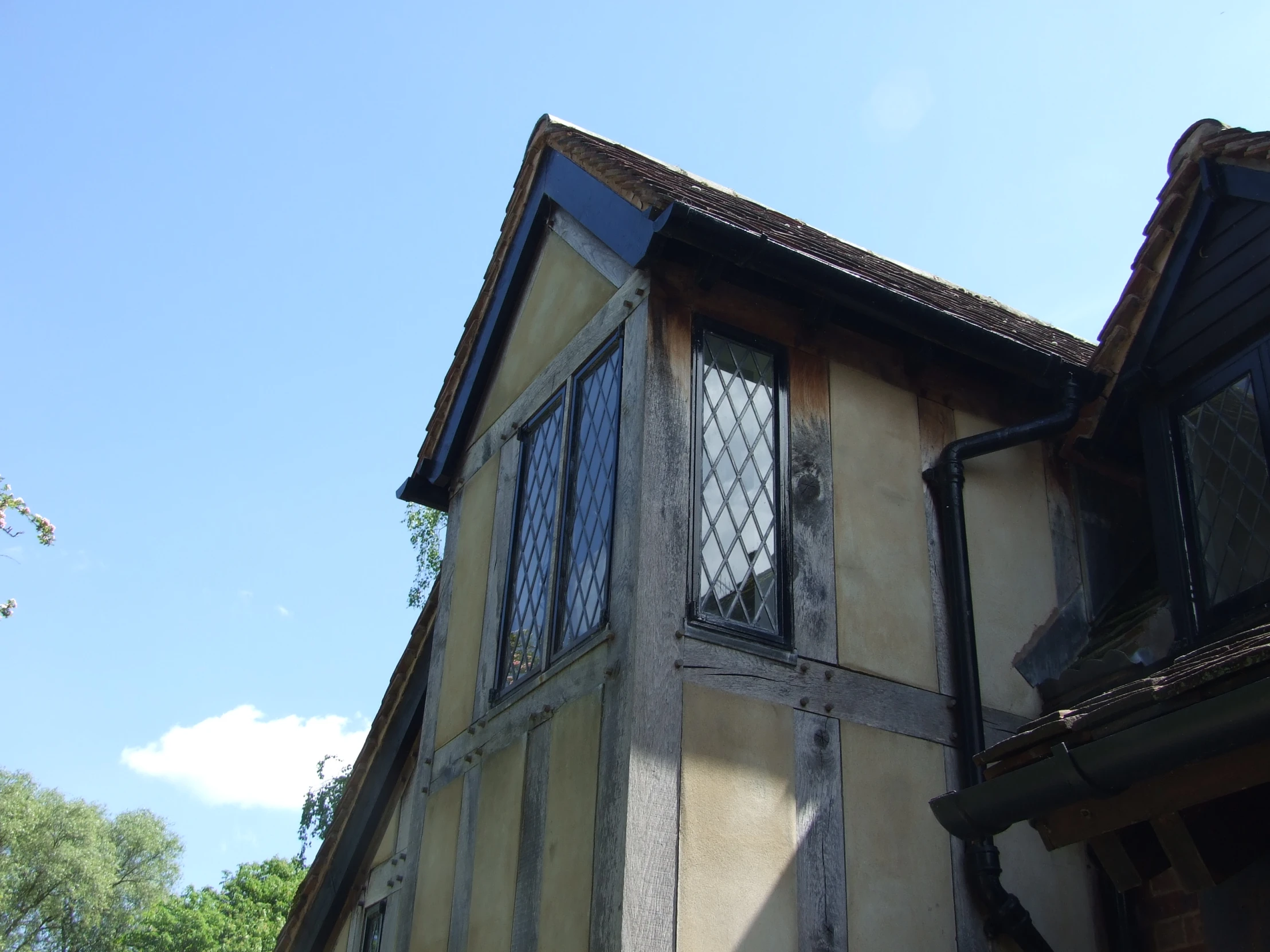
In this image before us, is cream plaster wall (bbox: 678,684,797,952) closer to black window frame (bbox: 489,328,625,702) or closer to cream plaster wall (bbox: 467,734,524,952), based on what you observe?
black window frame (bbox: 489,328,625,702)

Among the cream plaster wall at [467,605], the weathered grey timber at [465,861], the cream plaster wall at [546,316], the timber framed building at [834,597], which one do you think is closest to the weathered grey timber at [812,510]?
the timber framed building at [834,597]

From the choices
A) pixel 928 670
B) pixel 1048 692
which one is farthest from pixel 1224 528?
pixel 928 670

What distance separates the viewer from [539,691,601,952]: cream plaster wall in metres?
4.89

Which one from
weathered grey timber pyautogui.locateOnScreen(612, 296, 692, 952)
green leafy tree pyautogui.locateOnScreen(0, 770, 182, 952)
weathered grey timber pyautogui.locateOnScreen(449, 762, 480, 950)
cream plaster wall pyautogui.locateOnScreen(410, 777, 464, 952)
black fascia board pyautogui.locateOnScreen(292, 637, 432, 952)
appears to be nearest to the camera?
weathered grey timber pyautogui.locateOnScreen(612, 296, 692, 952)

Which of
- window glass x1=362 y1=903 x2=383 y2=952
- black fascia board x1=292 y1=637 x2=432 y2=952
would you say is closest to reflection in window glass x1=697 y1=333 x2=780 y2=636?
black fascia board x1=292 y1=637 x2=432 y2=952

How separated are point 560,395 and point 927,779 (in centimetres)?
280

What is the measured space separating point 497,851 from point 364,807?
121 inches

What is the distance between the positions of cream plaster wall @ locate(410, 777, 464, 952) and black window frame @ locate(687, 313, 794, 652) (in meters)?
1.95

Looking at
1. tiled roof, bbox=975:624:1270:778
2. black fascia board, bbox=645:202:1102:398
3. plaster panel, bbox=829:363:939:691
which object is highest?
black fascia board, bbox=645:202:1102:398

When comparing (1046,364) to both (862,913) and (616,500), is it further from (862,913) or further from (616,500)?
(862,913)

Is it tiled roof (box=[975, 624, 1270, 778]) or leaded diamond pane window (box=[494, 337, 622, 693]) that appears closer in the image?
tiled roof (box=[975, 624, 1270, 778])

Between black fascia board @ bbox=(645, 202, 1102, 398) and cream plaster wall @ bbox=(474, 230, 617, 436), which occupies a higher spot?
cream plaster wall @ bbox=(474, 230, 617, 436)

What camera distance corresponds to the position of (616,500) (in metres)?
5.53

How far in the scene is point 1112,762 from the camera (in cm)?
373
